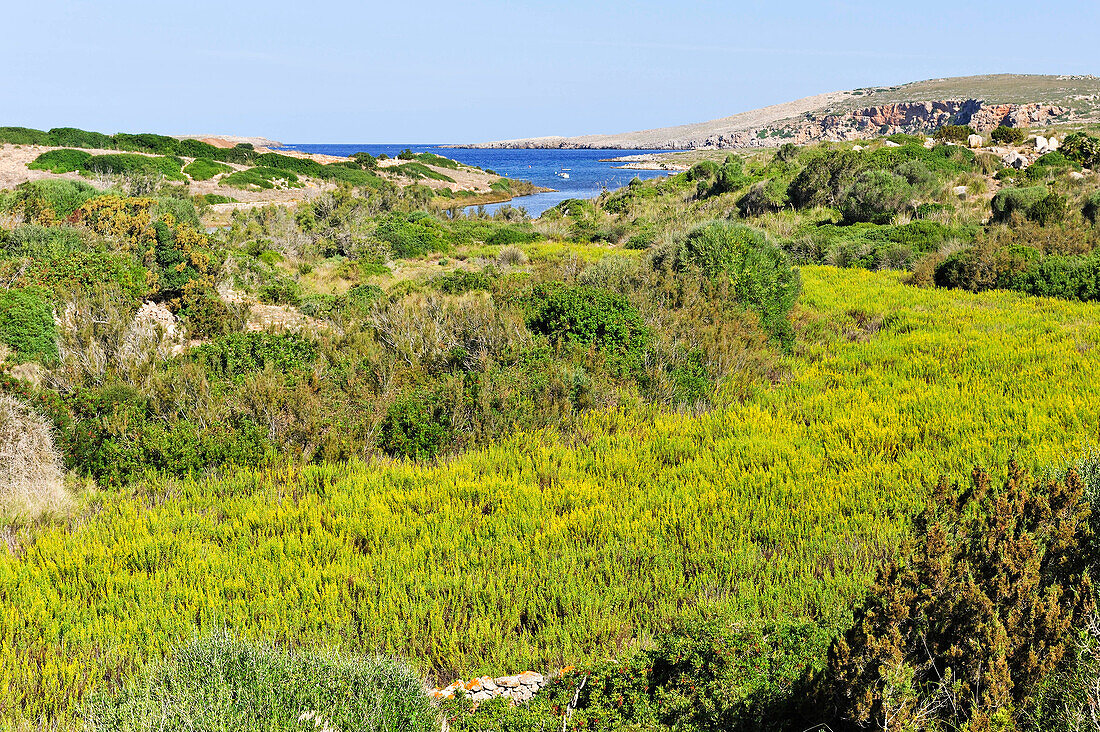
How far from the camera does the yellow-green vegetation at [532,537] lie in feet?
11.4

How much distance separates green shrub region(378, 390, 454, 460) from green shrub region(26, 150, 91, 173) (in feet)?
121

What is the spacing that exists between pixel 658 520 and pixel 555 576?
1030mm

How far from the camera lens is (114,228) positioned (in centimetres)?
1180

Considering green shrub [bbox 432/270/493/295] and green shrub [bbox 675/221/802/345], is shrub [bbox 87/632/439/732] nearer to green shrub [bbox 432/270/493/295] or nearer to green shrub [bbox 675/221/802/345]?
green shrub [bbox 675/221/802/345]

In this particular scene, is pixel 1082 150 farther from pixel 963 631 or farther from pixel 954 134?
pixel 963 631

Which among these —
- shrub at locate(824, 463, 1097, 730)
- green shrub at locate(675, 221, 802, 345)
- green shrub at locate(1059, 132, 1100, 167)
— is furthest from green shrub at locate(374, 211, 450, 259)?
green shrub at locate(1059, 132, 1100, 167)

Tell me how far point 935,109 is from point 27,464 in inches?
4492

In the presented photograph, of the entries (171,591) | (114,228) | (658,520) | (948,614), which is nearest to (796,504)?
(658,520)

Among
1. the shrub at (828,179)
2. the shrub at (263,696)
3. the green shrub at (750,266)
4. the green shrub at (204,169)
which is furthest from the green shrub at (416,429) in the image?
the green shrub at (204,169)

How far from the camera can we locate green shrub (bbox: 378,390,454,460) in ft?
20.3

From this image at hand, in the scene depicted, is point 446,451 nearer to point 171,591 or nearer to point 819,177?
point 171,591

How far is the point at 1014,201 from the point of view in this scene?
18.5m

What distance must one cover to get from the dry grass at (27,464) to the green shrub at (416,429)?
2.64m

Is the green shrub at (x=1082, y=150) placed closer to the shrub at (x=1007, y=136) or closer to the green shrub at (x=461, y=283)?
the shrub at (x=1007, y=136)
